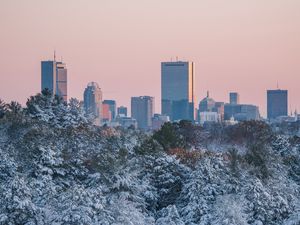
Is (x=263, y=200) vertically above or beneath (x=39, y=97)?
beneath

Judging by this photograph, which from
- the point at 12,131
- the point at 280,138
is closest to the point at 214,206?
the point at 12,131

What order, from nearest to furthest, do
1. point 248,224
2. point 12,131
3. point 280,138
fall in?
point 248,224 → point 12,131 → point 280,138

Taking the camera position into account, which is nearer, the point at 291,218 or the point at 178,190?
the point at 291,218

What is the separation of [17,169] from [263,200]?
1660cm

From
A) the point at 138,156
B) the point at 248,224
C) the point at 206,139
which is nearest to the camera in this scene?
the point at 248,224

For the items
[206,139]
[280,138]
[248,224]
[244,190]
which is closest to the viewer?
[248,224]

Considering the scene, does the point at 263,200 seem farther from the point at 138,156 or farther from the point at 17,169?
the point at 17,169

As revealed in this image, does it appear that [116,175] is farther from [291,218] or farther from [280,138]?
[280,138]

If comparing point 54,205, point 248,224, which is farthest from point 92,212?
point 248,224

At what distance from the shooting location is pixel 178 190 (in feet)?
210

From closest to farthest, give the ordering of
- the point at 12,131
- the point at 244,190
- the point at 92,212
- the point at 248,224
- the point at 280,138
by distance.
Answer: the point at 92,212 < the point at 248,224 < the point at 244,190 < the point at 12,131 < the point at 280,138

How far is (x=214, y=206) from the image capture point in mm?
58562

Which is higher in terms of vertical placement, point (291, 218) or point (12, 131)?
point (12, 131)

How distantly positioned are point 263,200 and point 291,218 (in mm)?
2995
